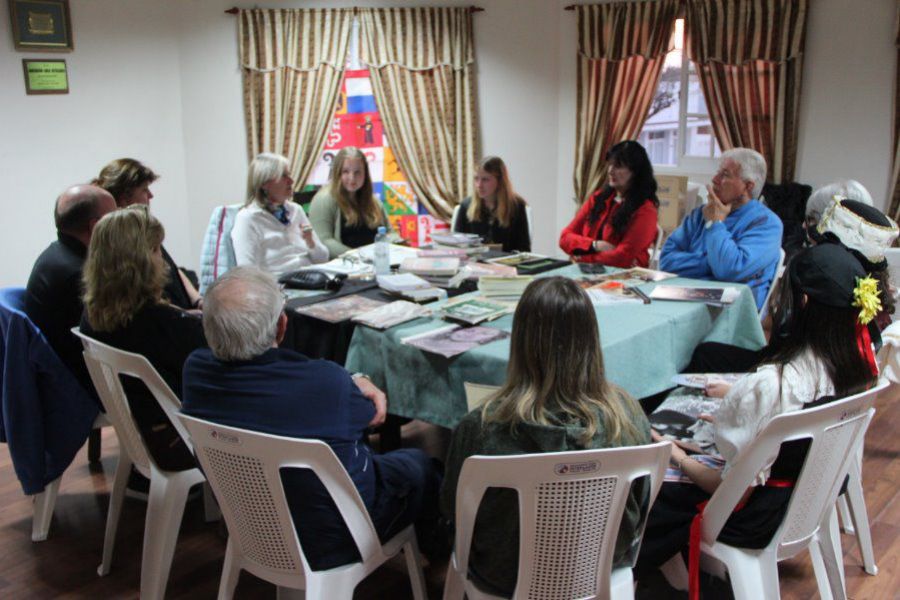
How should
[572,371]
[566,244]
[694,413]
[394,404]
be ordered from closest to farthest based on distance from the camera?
[572,371]
[694,413]
[394,404]
[566,244]

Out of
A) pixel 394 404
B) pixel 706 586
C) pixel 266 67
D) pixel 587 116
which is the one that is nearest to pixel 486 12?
pixel 587 116

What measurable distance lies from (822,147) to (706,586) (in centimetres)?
378

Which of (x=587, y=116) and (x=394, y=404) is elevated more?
(x=587, y=116)

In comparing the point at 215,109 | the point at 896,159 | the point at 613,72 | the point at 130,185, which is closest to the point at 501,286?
the point at 130,185

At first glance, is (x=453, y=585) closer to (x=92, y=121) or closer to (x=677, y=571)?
(x=677, y=571)

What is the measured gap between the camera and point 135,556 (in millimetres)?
2746

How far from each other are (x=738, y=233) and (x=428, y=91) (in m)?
3.25

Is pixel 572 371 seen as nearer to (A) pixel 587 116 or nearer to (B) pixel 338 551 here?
(B) pixel 338 551

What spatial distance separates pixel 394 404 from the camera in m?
2.75

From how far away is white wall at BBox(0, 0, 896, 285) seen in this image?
5051mm

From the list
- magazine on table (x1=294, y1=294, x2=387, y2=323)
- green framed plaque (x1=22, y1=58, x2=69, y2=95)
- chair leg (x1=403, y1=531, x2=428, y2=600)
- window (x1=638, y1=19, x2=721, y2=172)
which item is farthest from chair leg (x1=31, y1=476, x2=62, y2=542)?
window (x1=638, y1=19, x2=721, y2=172)

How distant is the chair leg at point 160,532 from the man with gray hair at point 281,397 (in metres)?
0.56

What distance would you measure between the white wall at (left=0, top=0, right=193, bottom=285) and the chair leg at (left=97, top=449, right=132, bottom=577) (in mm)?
2963

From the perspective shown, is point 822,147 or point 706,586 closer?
point 706,586
